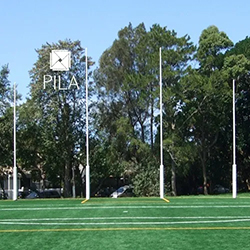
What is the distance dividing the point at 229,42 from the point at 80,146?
1639 cm

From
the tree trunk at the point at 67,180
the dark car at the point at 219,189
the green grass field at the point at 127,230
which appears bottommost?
the dark car at the point at 219,189

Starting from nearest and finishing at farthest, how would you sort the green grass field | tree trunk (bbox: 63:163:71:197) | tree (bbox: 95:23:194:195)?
the green grass field
tree (bbox: 95:23:194:195)
tree trunk (bbox: 63:163:71:197)

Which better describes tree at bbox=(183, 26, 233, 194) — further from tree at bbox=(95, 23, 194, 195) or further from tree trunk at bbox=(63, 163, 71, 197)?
tree trunk at bbox=(63, 163, 71, 197)

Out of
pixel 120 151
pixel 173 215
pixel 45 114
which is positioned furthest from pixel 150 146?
pixel 173 215

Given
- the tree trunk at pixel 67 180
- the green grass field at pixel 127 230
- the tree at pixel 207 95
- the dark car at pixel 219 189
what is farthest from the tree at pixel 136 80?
the green grass field at pixel 127 230

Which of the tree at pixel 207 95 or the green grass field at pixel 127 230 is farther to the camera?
the tree at pixel 207 95

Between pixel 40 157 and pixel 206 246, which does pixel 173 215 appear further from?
pixel 40 157

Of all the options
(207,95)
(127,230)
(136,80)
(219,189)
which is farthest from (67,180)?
(127,230)

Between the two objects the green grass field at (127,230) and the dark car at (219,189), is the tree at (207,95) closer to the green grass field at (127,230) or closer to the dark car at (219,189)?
the dark car at (219,189)

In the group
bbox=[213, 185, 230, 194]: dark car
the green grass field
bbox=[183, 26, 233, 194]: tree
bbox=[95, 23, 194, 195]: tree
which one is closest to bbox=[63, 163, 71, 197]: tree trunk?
bbox=[95, 23, 194, 195]: tree

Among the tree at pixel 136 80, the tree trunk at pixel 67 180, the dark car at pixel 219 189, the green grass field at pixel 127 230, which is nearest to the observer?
the green grass field at pixel 127 230

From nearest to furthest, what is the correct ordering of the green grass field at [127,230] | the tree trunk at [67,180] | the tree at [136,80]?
the green grass field at [127,230] < the tree at [136,80] < the tree trunk at [67,180]

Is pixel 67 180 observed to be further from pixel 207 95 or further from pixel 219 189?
pixel 219 189

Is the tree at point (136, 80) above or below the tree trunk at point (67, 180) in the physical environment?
above
